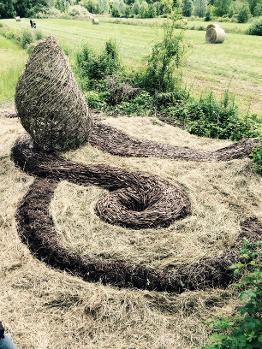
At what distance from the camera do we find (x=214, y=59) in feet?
66.4

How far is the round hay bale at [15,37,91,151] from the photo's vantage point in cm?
808

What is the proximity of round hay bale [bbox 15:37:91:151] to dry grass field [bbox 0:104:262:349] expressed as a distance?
2.24 feet

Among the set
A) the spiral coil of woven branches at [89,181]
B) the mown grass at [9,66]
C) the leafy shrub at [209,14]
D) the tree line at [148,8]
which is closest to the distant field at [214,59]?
the mown grass at [9,66]

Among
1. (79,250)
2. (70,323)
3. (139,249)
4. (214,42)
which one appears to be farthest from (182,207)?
(214,42)

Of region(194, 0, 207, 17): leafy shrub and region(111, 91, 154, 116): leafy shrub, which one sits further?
region(194, 0, 207, 17): leafy shrub

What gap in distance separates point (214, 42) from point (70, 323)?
22.1 m

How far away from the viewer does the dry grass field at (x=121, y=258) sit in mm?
4965

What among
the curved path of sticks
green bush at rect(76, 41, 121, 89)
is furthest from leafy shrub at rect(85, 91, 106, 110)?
the curved path of sticks

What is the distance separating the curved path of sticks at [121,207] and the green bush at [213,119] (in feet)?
4.52

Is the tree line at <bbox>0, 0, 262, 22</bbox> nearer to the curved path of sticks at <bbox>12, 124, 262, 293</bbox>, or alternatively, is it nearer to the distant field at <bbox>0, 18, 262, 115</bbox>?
the distant field at <bbox>0, 18, 262, 115</bbox>

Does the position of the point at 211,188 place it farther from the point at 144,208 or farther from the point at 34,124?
the point at 34,124

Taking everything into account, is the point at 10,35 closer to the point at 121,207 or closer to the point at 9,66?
the point at 9,66

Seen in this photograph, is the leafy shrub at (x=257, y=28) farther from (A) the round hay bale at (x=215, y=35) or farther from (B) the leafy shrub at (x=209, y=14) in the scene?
(B) the leafy shrub at (x=209, y=14)

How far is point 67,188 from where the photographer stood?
7.52 metres
